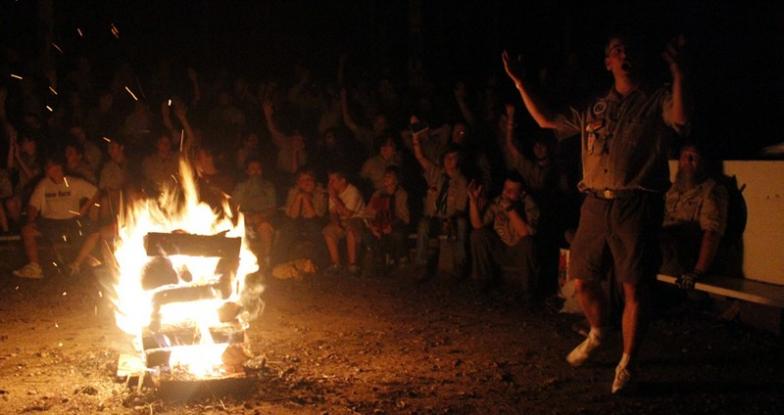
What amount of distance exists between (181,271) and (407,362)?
5.86ft

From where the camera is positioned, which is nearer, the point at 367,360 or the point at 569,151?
the point at 367,360

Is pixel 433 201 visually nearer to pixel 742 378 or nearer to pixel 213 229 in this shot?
pixel 213 229

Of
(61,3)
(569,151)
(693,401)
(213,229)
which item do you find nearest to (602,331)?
(693,401)

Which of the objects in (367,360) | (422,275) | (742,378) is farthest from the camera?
(422,275)

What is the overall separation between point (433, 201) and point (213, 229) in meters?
4.12

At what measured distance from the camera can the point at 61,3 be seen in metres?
17.2

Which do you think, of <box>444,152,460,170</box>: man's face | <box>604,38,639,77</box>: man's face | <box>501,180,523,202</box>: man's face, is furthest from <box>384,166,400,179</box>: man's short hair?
<box>604,38,639,77</box>: man's face

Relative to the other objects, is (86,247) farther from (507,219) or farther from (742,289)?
(742,289)

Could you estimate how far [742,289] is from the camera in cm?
639

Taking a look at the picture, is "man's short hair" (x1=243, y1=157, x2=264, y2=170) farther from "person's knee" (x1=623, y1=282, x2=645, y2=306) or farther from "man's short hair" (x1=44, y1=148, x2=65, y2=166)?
"person's knee" (x1=623, y1=282, x2=645, y2=306)

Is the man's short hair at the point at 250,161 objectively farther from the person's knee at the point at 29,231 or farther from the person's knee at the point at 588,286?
the person's knee at the point at 588,286

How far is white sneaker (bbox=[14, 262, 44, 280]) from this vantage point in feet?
31.3

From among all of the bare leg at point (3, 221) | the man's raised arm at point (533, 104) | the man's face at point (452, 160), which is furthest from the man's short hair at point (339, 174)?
the man's raised arm at point (533, 104)

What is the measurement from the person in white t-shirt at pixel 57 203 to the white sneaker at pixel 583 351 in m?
6.98
